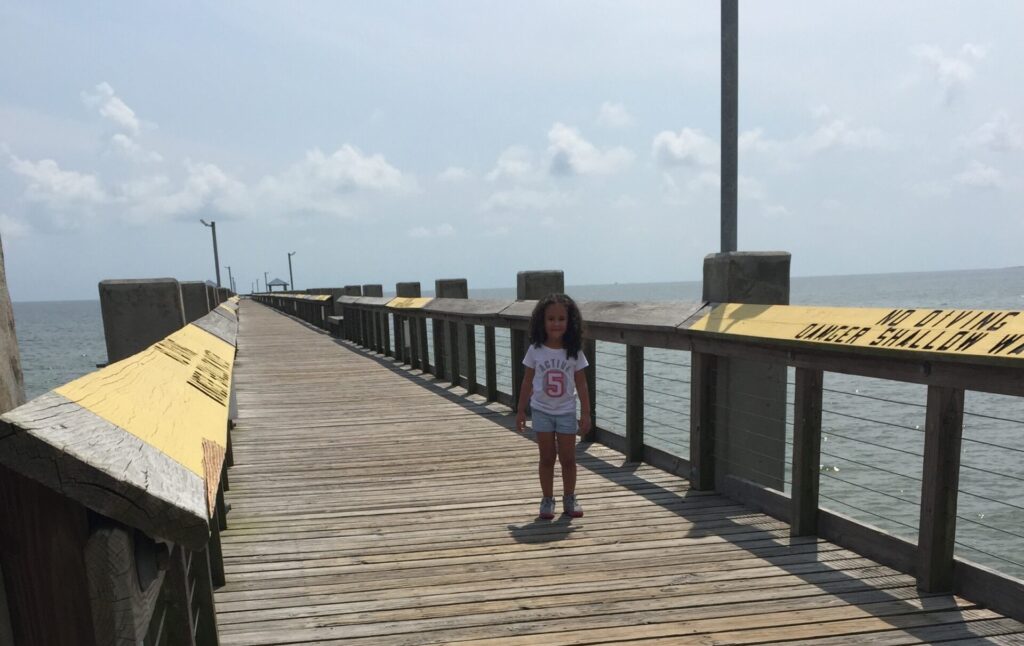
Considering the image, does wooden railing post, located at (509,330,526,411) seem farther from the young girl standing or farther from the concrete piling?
the concrete piling

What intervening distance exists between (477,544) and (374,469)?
191cm

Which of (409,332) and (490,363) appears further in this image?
(409,332)

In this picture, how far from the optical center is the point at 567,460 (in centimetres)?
445

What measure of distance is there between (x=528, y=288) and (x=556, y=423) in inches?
130

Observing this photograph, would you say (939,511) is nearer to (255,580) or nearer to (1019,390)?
(1019,390)

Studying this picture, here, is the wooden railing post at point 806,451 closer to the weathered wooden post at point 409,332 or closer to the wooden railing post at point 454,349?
the wooden railing post at point 454,349

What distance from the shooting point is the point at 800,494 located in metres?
A: 3.93

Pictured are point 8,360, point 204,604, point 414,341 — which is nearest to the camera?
point 8,360

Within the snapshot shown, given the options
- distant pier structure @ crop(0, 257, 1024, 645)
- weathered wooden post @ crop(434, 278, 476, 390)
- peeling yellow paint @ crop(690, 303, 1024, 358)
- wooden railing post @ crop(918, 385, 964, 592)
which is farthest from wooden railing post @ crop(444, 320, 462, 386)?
wooden railing post @ crop(918, 385, 964, 592)

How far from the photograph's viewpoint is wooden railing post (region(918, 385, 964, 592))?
3119mm

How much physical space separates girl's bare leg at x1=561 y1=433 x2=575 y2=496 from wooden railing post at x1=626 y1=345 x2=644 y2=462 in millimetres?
1248

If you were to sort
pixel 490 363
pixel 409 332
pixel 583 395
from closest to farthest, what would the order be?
pixel 583 395 → pixel 490 363 → pixel 409 332

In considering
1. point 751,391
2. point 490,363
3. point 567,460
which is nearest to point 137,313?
point 567,460

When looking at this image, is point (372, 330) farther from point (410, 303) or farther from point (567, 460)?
point (567, 460)
